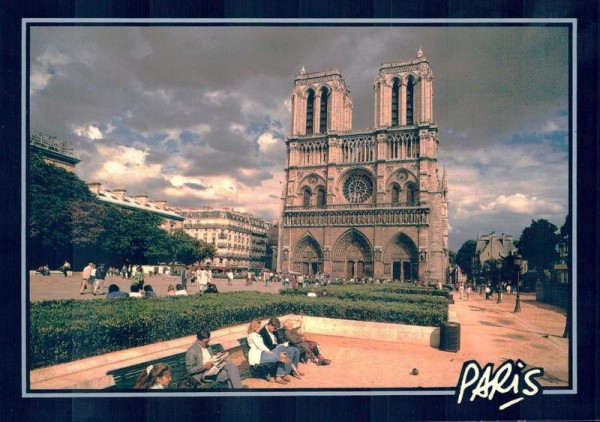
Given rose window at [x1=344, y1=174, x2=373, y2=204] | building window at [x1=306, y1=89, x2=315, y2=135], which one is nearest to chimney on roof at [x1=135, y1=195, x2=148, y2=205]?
rose window at [x1=344, y1=174, x2=373, y2=204]

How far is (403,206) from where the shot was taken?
40.5m

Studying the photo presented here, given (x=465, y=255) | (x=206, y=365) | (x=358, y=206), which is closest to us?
(x=206, y=365)

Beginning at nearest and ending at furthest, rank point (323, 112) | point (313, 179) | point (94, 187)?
point (94, 187) < point (313, 179) < point (323, 112)

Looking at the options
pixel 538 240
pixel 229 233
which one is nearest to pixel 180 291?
pixel 229 233

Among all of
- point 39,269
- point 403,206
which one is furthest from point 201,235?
point 403,206

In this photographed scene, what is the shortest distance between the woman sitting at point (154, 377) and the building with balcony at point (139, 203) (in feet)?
25.0

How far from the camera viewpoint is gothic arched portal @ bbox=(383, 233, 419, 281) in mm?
40344

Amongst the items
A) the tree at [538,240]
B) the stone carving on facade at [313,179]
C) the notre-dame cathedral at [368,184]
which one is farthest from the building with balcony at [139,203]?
the stone carving on facade at [313,179]

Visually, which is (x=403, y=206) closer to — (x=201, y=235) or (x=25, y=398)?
(x=201, y=235)

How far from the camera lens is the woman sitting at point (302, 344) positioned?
378 inches

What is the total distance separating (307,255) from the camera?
148ft

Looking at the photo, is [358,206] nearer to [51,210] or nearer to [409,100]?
[409,100]

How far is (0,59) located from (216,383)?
8.22 metres

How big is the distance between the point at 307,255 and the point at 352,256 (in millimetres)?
4819
